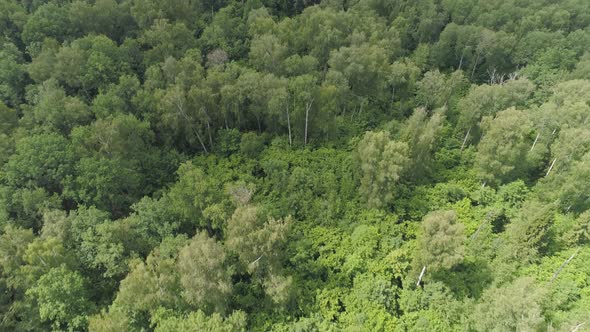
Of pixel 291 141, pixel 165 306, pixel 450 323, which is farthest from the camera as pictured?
pixel 291 141

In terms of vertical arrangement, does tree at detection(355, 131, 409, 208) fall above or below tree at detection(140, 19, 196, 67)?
below

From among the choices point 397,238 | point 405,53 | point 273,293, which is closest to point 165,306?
point 273,293

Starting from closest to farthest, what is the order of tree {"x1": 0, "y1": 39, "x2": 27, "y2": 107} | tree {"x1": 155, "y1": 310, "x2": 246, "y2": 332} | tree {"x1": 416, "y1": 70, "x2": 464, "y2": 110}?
tree {"x1": 155, "y1": 310, "x2": 246, "y2": 332} → tree {"x1": 0, "y1": 39, "x2": 27, "y2": 107} → tree {"x1": 416, "y1": 70, "x2": 464, "y2": 110}

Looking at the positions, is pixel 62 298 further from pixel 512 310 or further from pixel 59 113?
pixel 512 310

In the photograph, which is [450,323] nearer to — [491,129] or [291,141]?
[491,129]

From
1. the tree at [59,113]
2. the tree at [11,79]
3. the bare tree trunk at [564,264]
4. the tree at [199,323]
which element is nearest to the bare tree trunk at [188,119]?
the tree at [59,113]

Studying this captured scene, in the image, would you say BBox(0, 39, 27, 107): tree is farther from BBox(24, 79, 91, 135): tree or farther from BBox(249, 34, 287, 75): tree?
BBox(249, 34, 287, 75): tree

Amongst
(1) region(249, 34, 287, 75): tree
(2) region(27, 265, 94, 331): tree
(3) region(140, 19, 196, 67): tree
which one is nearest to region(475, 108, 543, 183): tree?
(1) region(249, 34, 287, 75): tree

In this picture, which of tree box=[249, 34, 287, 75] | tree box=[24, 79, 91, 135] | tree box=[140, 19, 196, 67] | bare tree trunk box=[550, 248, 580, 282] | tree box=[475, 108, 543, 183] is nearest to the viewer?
bare tree trunk box=[550, 248, 580, 282]
